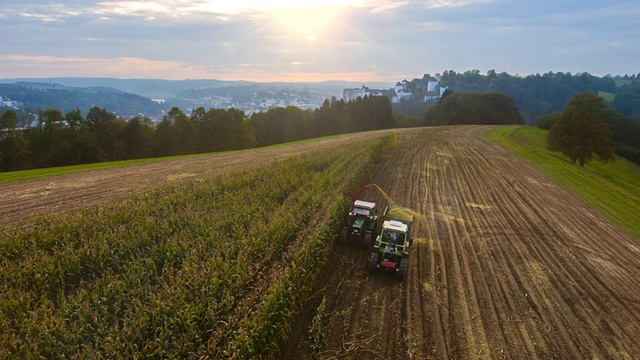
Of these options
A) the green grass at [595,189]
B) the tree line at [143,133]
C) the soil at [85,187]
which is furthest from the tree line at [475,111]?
the soil at [85,187]

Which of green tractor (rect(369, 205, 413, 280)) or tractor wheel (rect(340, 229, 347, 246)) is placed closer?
green tractor (rect(369, 205, 413, 280))

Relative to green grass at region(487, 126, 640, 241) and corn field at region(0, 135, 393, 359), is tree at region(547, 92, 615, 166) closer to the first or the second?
green grass at region(487, 126, 640, 241)

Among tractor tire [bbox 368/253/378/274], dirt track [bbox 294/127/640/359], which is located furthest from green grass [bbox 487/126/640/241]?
tractor tire [bbox 368/253/378/274]

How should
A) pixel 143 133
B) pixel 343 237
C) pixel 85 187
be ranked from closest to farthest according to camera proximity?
pixel 343 237, pixel 85 187, pixel 143 133

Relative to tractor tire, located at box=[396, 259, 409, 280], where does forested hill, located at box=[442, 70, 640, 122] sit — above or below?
above

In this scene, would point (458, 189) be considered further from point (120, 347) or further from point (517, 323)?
point (120, 347)

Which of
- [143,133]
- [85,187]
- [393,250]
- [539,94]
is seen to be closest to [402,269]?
[393,250]

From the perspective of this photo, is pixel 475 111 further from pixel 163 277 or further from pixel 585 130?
pixel 163 277
